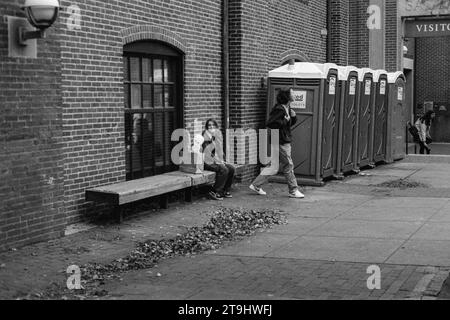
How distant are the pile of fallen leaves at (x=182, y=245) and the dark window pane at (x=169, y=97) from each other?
223 cm

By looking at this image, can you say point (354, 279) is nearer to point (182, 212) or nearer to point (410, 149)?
point (182, 212)

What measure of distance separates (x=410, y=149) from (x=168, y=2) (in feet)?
54.5

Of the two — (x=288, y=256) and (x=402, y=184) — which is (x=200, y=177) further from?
(x=402, y=184)

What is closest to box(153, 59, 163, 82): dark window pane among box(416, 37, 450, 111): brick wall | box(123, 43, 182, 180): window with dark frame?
box(123, 43, 182, 180): window with dark frame

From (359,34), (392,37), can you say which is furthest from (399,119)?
(359,34)

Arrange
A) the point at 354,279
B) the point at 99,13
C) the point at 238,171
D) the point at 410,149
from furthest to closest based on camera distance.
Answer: the point at 410,149, the point at 238,171, the point at 99,13, the point at 354,279

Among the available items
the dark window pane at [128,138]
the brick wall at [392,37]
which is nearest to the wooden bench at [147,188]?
the dark window pane at [128,138]

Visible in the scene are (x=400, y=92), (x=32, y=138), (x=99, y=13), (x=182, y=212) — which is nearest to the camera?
(x=32, y=138)

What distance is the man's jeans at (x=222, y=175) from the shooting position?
11.7m

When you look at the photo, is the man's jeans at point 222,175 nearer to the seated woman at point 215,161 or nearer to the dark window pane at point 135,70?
the seated woman at point 215,161

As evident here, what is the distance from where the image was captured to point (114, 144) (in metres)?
10.0

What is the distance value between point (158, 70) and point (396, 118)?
8.69 metres

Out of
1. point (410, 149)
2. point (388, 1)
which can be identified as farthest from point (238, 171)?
point (410, 149)

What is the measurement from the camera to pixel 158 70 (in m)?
11.4
